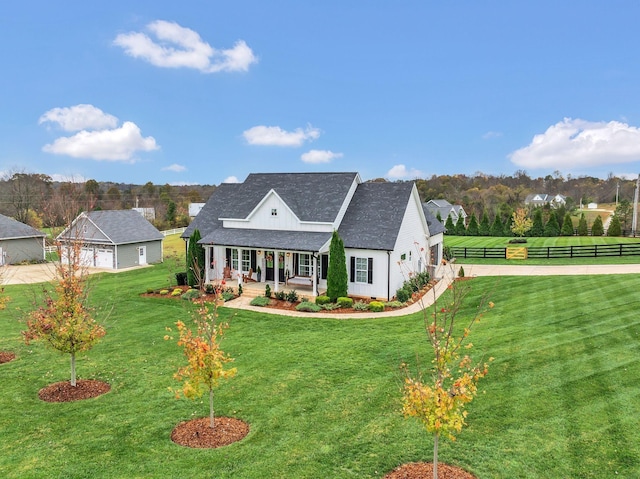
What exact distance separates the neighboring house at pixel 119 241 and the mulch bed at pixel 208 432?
28.4 metres

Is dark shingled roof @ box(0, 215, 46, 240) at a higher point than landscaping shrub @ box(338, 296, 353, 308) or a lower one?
higher

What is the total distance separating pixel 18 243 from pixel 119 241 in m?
9.97

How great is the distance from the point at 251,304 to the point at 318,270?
4.37 m

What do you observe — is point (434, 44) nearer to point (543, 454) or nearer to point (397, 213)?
point (397, 213)

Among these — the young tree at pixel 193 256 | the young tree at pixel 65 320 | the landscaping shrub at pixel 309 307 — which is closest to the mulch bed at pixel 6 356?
the young tree at pixel 65 320

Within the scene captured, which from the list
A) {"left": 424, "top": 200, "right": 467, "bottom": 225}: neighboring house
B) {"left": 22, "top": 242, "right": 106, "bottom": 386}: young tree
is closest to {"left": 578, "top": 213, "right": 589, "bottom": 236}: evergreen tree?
{"left": 424, "top": 200, "right": 467, "bottom": 225}: neighboring house

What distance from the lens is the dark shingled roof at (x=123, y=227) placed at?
35062 mm

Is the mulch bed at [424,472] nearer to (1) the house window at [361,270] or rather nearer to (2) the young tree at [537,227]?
(1) the house window at [361,270]

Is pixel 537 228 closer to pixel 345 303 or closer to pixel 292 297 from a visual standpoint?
pixel 345 303

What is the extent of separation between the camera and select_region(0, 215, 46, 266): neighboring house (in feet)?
118

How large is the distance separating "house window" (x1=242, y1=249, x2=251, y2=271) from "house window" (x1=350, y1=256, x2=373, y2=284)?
6.25m

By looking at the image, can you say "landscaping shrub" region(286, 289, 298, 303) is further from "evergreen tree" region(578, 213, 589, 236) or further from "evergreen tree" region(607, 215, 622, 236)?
"evergreen tree" region(578, 213, 589, 236)

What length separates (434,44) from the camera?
80.2 feet

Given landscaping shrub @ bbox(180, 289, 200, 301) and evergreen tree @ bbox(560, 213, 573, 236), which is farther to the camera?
evergreen tree @ bbox(560, 213, 573, 236)
